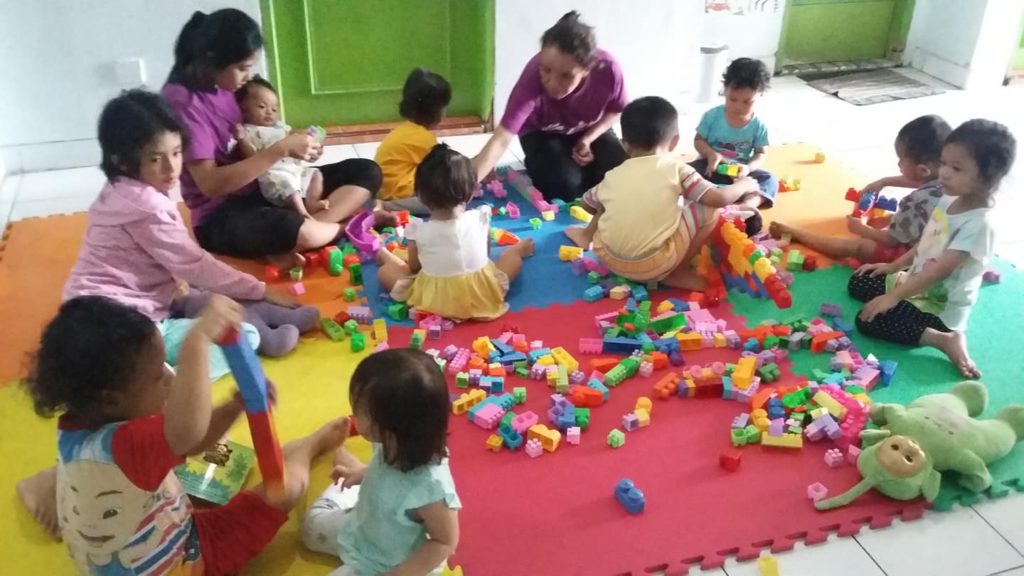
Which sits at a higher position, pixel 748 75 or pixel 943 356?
pixel 748 75

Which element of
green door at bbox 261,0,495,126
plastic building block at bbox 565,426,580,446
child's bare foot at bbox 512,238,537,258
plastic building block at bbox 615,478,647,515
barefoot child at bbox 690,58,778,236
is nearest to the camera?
plastic building block at bbox 615,478,647,515

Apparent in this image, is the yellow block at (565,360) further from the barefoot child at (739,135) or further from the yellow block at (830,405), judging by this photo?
the barefoot child at (739,135)

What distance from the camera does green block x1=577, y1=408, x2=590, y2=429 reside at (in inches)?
101

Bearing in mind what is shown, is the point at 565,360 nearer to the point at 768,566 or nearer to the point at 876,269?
the point at 768,566

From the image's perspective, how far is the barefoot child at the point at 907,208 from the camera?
10.9 ft

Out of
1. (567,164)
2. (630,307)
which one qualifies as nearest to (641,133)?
(630,307)

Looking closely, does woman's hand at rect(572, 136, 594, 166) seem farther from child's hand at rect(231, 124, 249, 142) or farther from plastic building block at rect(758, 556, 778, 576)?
plastic building block at rect(758, 556, 778, 576)

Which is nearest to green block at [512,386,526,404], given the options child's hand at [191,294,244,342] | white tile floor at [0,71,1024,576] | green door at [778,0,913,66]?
white tile floor at [0,71,1024,576]

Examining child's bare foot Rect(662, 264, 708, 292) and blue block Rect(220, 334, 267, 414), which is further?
child's bare foot Rect(662, 264, 708, 292)

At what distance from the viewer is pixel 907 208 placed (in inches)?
132

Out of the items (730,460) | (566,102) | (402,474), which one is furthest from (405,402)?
(566,102)

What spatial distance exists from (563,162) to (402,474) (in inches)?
98.0

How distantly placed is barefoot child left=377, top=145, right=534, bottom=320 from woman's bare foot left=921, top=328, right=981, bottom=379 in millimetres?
1474

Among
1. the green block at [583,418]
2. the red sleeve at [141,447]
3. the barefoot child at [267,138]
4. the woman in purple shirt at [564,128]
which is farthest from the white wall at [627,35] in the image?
the red sleeve at [141,447]
